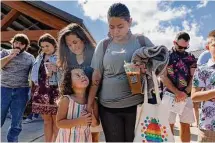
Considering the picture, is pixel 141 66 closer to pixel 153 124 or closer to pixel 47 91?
pixel 153 124

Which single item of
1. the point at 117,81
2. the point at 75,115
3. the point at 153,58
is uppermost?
the point at 153,58

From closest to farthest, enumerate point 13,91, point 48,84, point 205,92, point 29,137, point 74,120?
point 205,92
point 74,120
point 48,84
point 13,91
point 29,137

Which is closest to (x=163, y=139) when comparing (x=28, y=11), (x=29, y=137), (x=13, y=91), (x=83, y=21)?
(x=13, y=91)

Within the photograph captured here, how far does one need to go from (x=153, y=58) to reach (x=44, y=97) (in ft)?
5.39

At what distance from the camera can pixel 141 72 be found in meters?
2.07

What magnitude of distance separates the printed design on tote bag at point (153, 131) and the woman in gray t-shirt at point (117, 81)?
0.59 feet

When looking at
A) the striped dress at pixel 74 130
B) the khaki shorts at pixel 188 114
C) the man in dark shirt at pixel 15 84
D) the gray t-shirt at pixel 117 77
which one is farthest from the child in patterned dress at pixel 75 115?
the man in dark shirt at pixel 15 84

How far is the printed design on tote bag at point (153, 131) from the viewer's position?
1.92 m

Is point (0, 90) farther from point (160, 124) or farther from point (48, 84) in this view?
point (160, 124)

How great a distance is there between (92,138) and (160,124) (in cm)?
63

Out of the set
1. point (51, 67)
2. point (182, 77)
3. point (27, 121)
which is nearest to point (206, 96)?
point (182, 77)

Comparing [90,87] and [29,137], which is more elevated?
[90,87]

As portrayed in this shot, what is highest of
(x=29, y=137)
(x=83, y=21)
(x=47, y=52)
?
(x=83, y=21)

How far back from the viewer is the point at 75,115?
2.25 m
